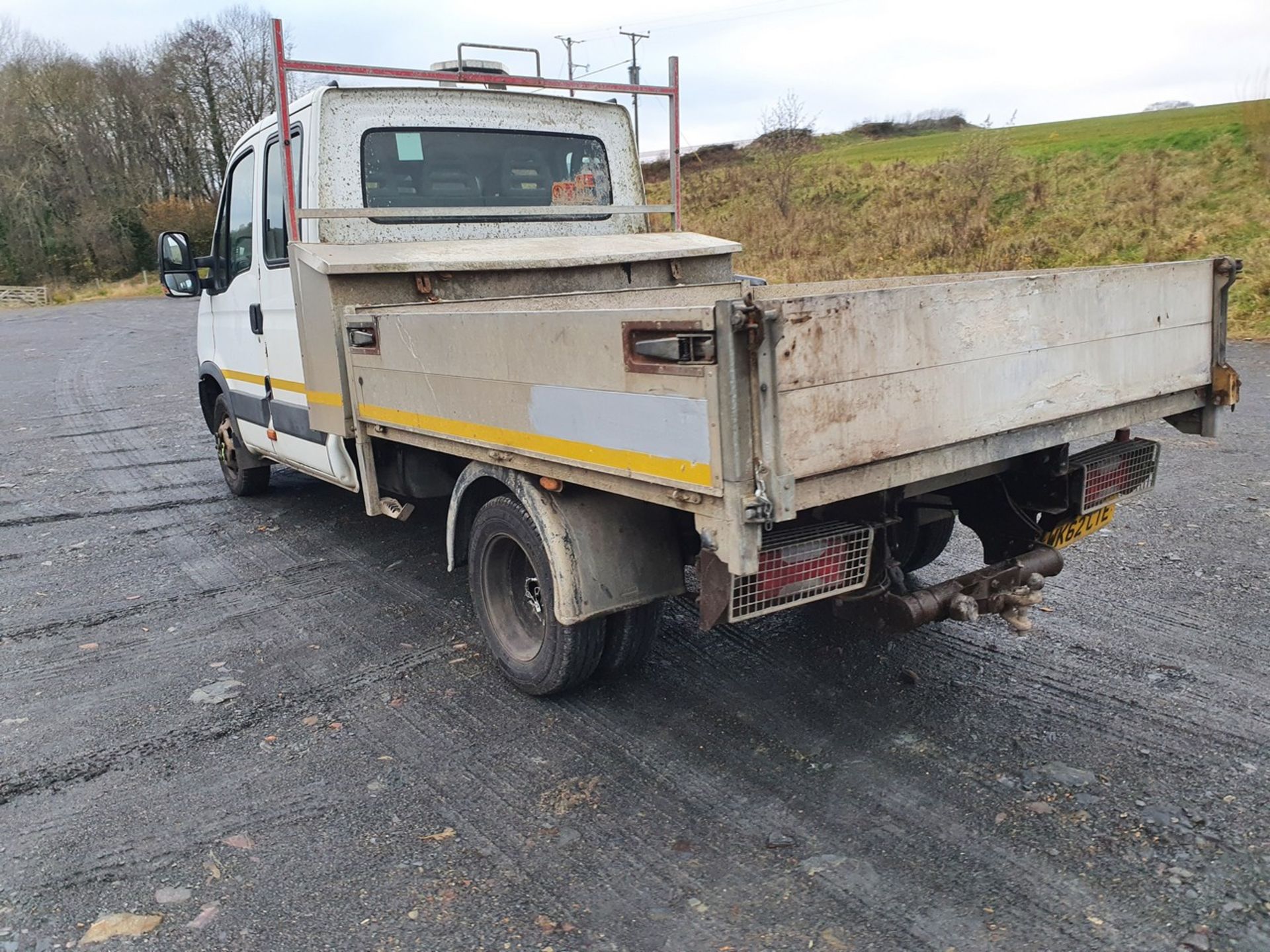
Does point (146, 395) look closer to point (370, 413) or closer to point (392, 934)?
point (370, 413)

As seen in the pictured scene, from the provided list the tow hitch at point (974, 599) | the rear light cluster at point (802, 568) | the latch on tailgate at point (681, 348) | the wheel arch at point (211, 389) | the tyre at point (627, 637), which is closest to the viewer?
the latch on tailgate at point (681, 348)

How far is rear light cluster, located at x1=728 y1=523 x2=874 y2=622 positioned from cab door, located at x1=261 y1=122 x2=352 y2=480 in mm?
2689

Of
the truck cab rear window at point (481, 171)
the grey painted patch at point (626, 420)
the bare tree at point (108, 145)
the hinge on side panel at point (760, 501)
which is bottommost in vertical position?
the hinge on side panel at point (760, 501)

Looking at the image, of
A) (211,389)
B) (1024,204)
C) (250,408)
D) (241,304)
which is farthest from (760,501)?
(1024,204)

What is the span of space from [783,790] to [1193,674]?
5.89ft

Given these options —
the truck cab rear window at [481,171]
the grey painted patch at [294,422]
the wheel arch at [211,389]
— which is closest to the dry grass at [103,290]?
the wheel arch at [211,389]

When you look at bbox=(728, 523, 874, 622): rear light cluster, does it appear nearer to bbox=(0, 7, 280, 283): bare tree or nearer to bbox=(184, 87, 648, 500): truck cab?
bbox=(184, 87, 648, 500): truck cab

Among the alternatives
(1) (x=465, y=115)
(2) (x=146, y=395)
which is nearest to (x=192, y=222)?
(2) (x=146, y=395)

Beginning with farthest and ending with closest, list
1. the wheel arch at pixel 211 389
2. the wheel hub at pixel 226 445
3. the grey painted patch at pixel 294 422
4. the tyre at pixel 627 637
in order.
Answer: the wheel hub at pixel 226 445 < the wheel arch at pixel 211 389 < the grey painted patch at pixel 294 422 < the tyre at pixel 627 637

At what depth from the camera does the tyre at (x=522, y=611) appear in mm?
3637

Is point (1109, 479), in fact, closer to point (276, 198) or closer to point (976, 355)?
point (976, 355)

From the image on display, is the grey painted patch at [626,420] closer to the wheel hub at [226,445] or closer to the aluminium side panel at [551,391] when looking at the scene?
the aluminium side panel at [551,391]

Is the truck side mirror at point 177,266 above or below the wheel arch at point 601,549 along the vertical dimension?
above

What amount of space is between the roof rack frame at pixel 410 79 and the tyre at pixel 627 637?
264 centimetres
